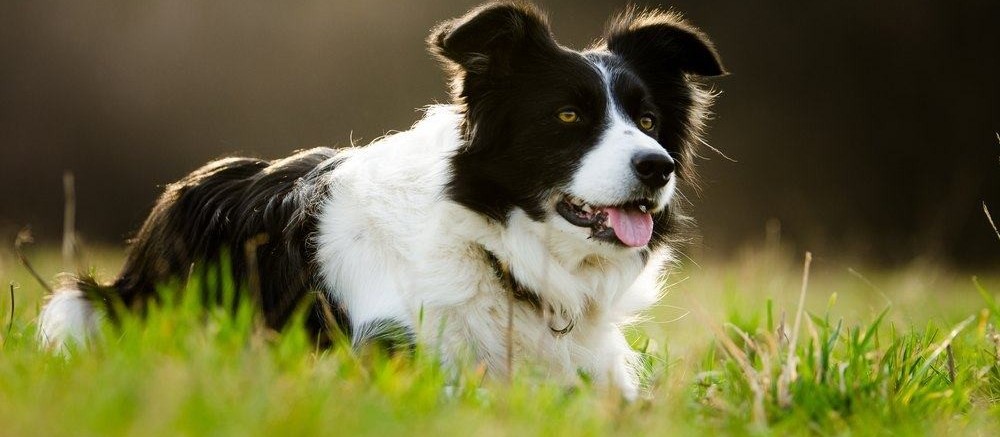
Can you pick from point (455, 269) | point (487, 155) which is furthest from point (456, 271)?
point (487, 155)

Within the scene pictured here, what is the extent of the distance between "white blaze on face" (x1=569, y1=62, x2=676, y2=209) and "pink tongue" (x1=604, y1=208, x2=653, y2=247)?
0.08m

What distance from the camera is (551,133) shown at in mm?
3477

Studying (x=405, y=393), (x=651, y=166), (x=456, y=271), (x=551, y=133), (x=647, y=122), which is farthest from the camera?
(x=647, y=122)

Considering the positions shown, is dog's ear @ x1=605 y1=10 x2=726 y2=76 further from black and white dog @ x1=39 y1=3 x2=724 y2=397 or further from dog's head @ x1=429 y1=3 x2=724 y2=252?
dog's head @ x1=429 y1=3 x2=724 y2=252

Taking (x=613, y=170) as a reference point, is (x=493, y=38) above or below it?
above

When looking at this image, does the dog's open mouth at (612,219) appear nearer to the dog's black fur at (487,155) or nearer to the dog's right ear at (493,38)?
the dog's black fur at (487,155)

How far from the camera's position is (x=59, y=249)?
928 cm

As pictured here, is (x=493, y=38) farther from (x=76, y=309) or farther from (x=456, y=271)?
(x=76, y=309)

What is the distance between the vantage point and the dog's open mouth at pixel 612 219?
3385 millimetres

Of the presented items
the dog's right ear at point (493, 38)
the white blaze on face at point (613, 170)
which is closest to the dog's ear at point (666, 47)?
the dog's right ear at point (493, 38)

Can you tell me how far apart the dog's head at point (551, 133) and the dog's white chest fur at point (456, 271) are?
9 cm

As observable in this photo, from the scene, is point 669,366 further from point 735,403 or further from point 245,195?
point 245,195

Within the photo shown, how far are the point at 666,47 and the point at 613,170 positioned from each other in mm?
981

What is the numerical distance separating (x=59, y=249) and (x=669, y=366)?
7.39 m
